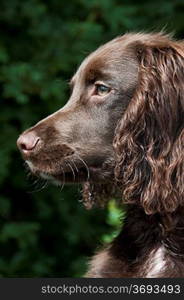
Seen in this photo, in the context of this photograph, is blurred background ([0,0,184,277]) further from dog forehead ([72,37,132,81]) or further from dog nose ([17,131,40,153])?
dog nose ([17,131,40,153])

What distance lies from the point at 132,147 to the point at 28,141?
1.77 feet

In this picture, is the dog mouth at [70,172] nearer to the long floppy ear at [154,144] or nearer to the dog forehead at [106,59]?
the long floppy ear at [154,144]

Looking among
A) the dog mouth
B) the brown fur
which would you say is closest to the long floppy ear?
the brown fur

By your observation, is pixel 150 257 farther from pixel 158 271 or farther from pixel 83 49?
pixel 83 49

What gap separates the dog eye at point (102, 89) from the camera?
5.24 metres

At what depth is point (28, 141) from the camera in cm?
518

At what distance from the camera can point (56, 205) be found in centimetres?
835

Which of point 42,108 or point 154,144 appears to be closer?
point 154,144

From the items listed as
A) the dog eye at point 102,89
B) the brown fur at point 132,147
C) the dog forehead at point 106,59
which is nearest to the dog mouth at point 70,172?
the brown fur at point 132,147

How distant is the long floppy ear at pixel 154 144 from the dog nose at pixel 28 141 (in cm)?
42

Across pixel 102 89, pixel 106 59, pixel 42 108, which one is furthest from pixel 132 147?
pixel 42 108

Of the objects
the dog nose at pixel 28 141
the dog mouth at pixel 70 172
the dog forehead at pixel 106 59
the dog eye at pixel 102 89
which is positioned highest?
the dog forehead at pixel 106 59

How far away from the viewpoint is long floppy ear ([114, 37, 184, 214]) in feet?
16.5

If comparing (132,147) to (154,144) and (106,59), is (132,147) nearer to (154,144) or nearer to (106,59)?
(154,144)
